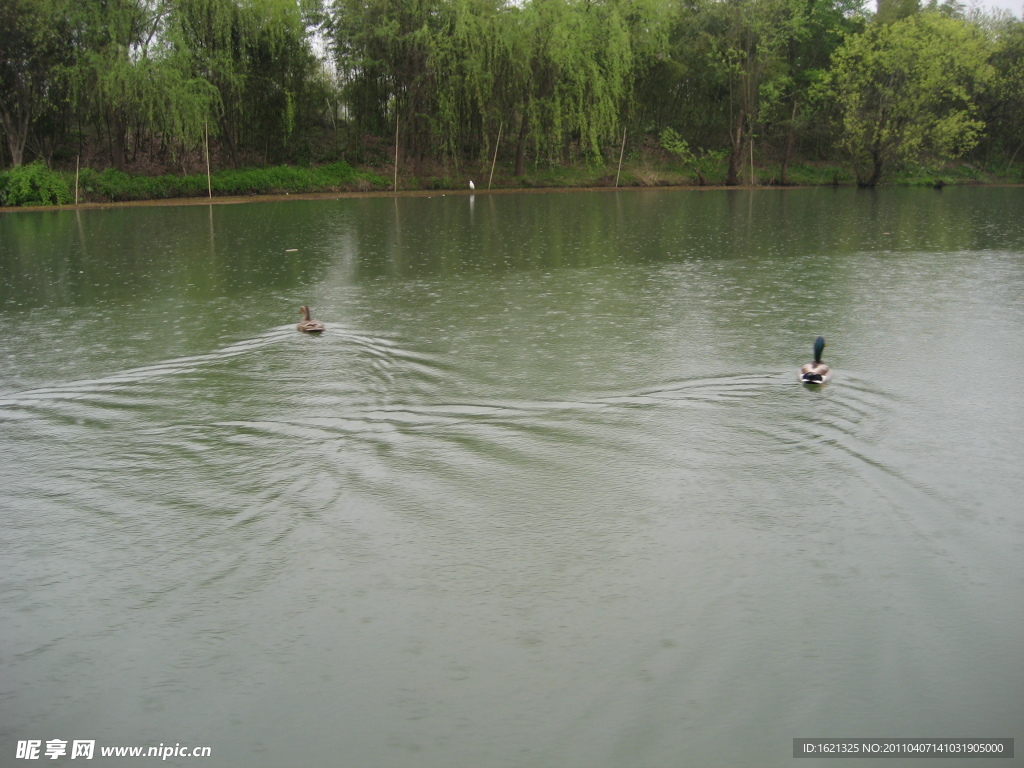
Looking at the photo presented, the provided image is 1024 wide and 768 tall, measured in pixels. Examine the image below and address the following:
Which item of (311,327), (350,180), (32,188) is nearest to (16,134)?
(32,188)

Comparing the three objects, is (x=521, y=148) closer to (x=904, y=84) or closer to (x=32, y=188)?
(x=904, y=84)

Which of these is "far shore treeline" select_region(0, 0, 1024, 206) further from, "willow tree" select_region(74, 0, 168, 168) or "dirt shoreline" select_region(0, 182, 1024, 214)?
"dirt shoreline" select_region(0, 182, 1024, 214)

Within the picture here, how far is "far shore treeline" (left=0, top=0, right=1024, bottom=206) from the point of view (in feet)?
95.5

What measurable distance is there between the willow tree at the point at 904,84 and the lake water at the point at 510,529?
Result: 29.6 meters

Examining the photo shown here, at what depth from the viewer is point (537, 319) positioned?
1067 centimetres

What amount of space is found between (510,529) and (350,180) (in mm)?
30887

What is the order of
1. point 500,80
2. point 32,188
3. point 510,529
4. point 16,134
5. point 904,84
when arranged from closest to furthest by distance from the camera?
point 510,529, point 32,188, point 16,134, point 500,80, point 904,84

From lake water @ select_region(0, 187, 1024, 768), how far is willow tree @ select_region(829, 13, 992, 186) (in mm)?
29597

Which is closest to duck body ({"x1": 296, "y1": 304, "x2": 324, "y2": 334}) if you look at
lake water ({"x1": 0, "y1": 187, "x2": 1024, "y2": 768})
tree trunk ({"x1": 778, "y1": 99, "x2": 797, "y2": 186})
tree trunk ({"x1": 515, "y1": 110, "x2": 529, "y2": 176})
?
lake water ({"x1": 0, "y1": 187, "x2": 1024, "y2": 768})

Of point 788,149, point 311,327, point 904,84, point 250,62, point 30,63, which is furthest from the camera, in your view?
point 788,149

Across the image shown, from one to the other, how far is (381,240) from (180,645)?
15112 millimetres

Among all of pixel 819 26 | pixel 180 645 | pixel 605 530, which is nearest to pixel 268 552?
pixel 180 645

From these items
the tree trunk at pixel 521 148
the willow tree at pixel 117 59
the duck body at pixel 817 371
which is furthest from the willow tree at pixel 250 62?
the duck body at pixel 817 371

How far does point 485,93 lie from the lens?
113 ft
